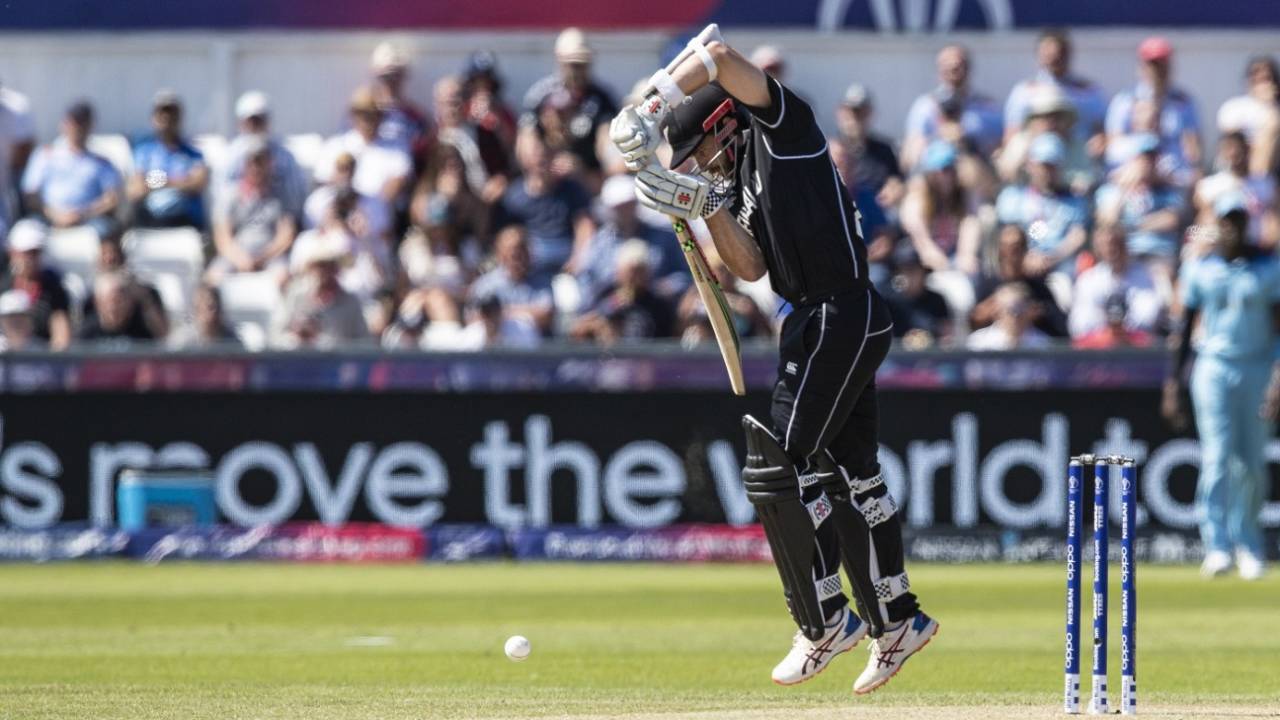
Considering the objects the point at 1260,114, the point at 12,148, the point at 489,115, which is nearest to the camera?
the point at 1260,114

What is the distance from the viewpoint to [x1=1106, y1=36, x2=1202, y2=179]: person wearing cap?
16.3 metres

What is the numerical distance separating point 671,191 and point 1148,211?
954 centimetres

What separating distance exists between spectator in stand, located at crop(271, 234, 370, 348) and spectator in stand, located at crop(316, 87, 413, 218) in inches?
44.0

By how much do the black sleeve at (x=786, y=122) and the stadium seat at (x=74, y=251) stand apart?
10.7 meters

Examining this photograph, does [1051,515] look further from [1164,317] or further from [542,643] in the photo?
[542,643]

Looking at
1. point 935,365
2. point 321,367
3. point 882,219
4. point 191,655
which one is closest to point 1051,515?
point 935,365

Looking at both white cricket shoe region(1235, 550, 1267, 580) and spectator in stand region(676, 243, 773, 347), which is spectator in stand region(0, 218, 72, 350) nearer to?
spectator in stand region(676, 243, 773, 347)

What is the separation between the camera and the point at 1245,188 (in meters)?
15.6

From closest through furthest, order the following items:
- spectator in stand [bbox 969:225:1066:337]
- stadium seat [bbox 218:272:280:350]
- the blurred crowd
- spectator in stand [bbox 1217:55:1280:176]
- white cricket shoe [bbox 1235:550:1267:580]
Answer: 1. white cricket shoe [bbox 1235:550:1267:580]
2. spectator in stand [bbox 969:225:1066:337]
3. the blurred crowd
4. spectator in stand [bbox 1217:55:1280:176]
5. stadium seat [bbox 218:272:280:350]

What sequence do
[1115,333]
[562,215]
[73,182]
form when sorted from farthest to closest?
[73,182] → [562,215] → [1115,333]

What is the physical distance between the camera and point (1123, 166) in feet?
52.6

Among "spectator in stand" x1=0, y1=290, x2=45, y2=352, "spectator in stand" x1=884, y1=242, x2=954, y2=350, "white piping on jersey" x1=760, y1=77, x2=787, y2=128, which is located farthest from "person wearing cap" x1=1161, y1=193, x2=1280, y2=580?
"spectator in stand" x1=0, y1=290, x2=45, y2=352

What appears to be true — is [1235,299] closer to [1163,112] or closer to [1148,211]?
[1148,211]

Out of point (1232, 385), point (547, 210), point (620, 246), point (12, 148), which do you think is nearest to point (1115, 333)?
point (1232, 385)
